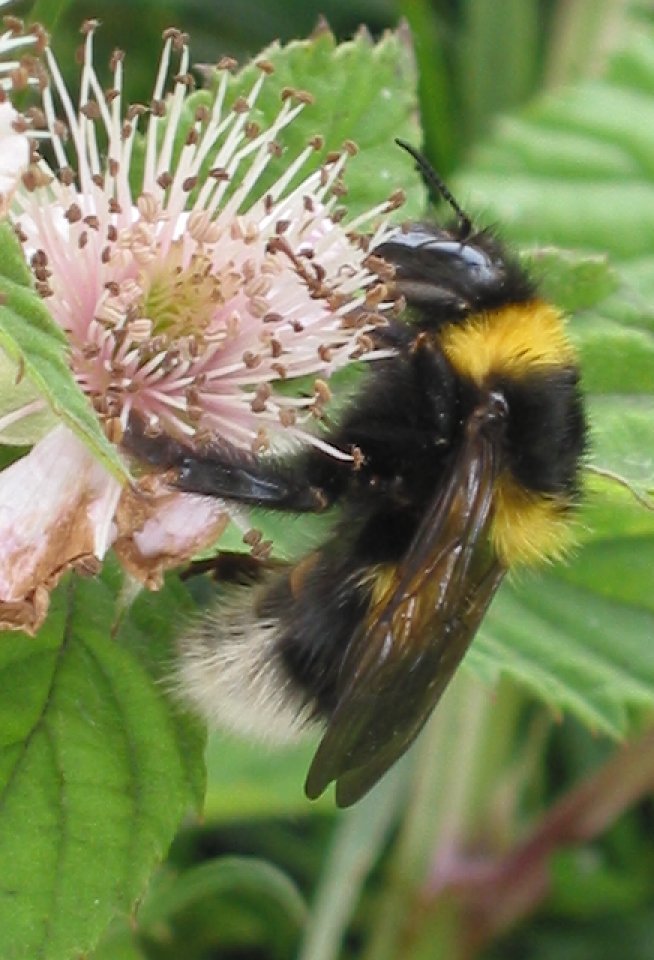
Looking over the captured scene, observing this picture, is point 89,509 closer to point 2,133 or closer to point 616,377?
point 2,133

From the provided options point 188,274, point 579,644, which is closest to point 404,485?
point 188,274

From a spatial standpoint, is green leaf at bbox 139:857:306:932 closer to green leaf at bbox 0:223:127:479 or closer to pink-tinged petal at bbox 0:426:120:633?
pink-tinged petal at bbox 0:426:120:633

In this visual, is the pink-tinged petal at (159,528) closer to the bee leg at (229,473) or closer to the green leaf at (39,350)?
the bee leg at (229,473)

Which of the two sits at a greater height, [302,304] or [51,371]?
[51,371]

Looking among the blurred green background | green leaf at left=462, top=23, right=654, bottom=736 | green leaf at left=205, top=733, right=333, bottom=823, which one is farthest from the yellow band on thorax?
green leaf at left=205, top=733, right=333, bottom=823

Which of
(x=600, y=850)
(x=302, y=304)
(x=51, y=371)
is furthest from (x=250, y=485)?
(x=600, y=850)

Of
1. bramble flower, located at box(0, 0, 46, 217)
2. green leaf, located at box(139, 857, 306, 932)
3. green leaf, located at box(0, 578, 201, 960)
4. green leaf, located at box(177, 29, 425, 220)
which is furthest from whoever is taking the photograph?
green leaf, located at box(139, 857, 306, 932)
